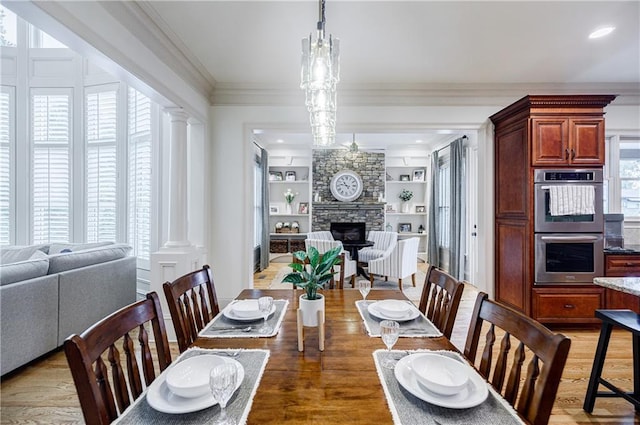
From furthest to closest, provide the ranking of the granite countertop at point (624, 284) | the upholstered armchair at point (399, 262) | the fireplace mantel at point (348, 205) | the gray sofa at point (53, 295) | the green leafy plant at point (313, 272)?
the fireplace mantel at point (348, 205)
the upholstered armchair at point (399, 262)
the gray sofa at point (53, 295)
the granite countertop at point (624, 284)
the green leafy plant at point (313, 272)

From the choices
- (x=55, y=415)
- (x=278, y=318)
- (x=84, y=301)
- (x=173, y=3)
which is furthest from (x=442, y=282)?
(x=84, y=301)

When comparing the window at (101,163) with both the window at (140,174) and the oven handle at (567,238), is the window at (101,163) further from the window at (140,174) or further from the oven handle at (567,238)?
the oven handle at (567,238)

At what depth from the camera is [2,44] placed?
436cm

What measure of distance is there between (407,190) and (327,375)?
6942mm

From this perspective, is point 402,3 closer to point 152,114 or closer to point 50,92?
point 152,114

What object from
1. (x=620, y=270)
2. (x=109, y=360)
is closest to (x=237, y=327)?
(x=109, y=360)

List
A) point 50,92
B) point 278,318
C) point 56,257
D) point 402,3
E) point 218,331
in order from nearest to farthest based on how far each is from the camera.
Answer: point 218,331, point 278,318, point 402,3, point 56,257, point 50,92

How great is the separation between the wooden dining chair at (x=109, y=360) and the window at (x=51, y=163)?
418 cm

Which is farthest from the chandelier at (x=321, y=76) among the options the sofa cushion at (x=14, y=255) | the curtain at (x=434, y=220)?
the curtain at (x=434, y=220)

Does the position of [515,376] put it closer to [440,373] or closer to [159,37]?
[440,373]

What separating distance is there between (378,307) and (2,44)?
6357 mm

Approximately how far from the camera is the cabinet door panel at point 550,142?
3039 millimetres

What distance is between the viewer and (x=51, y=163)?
4234mm

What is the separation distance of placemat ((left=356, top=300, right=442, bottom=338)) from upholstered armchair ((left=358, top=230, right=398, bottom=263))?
379cm
